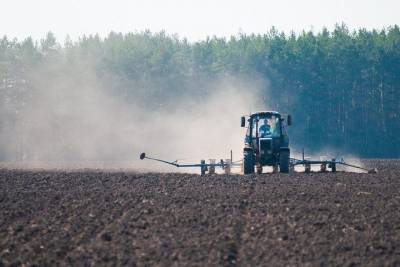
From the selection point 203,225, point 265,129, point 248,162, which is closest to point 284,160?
point 248,162

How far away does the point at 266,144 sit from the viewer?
83.4 ft

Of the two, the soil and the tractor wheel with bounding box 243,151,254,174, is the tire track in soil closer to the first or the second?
the soil

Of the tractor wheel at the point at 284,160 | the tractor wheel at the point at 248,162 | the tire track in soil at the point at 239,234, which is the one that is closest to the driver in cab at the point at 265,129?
the tractor wheel at the point at 248,162

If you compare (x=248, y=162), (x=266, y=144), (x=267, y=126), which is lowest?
(x=248, y=162)

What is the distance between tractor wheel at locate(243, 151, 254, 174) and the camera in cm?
2520

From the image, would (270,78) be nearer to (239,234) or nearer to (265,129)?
(265,129)

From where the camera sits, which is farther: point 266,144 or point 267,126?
point 267,126

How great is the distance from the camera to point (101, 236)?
11336 millimetres

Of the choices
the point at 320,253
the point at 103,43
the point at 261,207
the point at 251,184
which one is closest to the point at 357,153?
the point at 103,43

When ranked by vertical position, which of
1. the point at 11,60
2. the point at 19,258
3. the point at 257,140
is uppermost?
the point at 11,60

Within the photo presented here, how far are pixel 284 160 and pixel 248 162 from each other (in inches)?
53.9

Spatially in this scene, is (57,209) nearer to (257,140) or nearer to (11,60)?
(257,140)

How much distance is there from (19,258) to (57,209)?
16.1ft

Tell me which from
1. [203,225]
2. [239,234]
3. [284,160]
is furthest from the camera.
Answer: [284,160]
